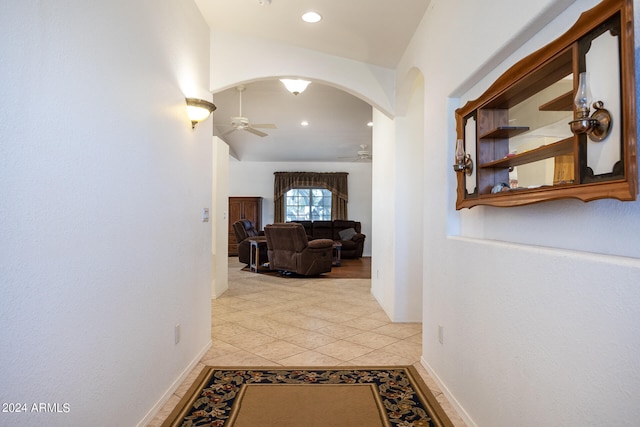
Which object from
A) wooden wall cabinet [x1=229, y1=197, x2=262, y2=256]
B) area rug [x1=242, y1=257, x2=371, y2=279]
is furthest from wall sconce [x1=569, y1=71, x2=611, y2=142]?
wooden wall cabinet [x1=229, y1=197, x2=262, y2=256]

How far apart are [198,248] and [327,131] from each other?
570 centimetres

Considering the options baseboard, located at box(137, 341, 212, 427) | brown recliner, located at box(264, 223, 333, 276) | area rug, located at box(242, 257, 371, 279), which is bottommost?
area rug, located at box(242, 257, 371, 279)

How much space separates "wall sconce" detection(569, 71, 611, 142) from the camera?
3.49ft

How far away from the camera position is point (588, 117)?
1099 mm

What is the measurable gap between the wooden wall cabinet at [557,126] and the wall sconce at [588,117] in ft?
0.05

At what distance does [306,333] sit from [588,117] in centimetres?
301

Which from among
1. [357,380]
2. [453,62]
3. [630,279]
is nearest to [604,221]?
[630,279]

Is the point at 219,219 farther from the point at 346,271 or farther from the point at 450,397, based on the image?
the point at 450,397

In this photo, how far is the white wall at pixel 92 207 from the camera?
1142 mm

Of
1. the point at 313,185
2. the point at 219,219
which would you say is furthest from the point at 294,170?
the point at 219,219

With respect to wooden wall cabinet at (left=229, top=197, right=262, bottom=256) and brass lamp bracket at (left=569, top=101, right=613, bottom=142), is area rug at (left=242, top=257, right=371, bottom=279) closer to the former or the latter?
wooden wall cabinet at (left=229, top=197, right=262, bottom=256)

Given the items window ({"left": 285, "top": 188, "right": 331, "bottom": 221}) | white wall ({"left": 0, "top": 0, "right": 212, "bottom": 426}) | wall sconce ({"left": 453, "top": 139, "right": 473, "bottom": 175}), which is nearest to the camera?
white wall ({"left": 0, "top": 0, "right": 212, "bottom": 426})

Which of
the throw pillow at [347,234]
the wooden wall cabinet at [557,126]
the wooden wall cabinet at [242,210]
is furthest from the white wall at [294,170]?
the wooden wall cabinet at [557,126]

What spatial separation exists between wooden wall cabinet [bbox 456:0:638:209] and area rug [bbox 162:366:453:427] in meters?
1.23
